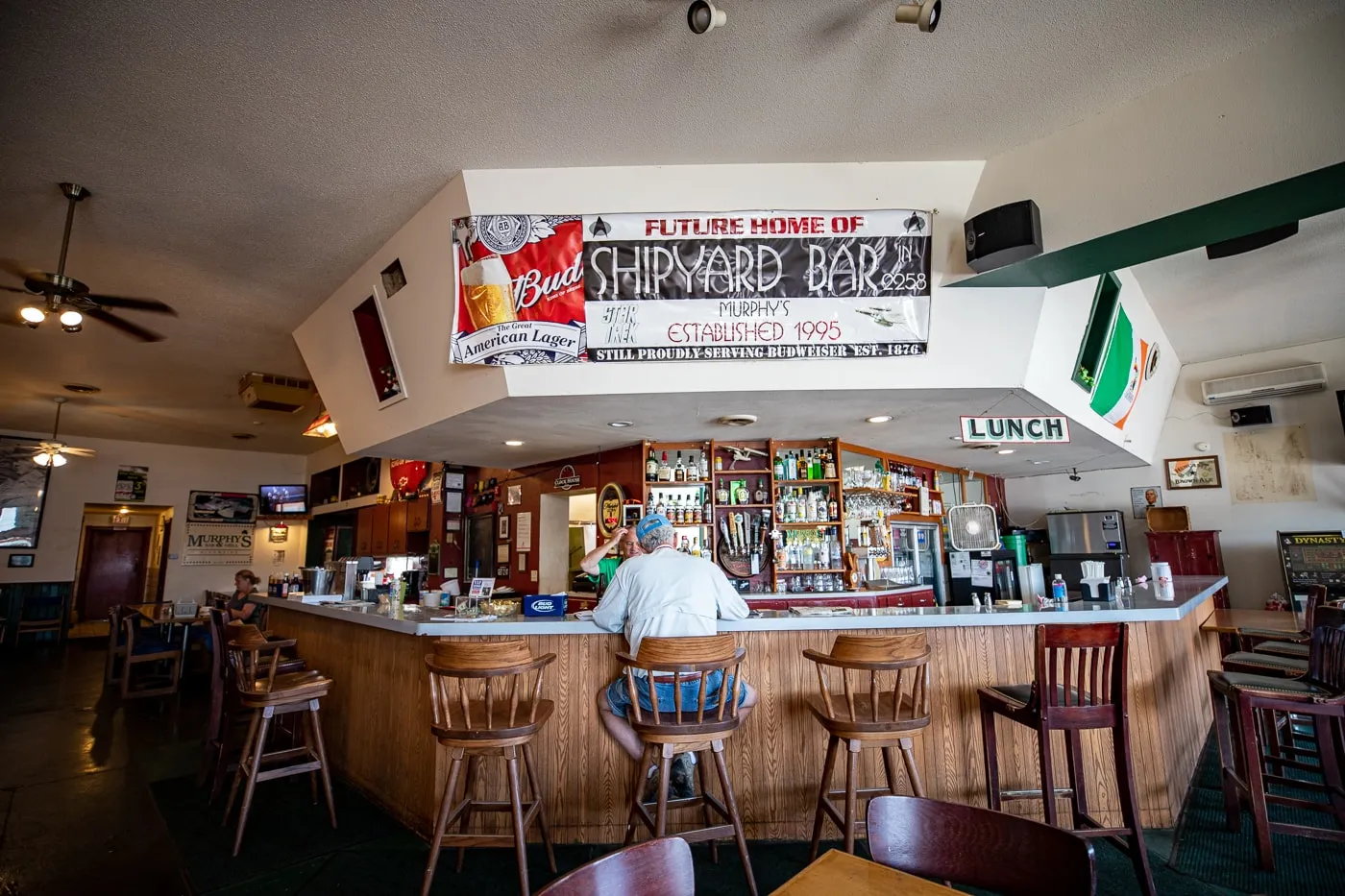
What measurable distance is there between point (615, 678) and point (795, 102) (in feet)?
10.4

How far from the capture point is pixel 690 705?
118 inches

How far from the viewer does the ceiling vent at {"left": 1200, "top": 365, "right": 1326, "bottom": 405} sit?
269 inches

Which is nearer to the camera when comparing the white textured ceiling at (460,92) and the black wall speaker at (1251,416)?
the white textured ceiling at (460,92)

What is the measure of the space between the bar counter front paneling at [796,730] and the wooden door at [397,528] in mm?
6164

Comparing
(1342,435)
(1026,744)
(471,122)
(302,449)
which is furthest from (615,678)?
(302,449)

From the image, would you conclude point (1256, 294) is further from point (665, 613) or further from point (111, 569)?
point (111, 569)

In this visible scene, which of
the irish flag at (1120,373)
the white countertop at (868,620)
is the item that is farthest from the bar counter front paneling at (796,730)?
the irish flag at (1120,373)

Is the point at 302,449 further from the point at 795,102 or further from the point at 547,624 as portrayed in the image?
the point at 795,102

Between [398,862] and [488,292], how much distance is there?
313cm

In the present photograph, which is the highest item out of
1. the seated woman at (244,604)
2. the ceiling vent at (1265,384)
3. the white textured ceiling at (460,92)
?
the white textured ceiling at (460,92)

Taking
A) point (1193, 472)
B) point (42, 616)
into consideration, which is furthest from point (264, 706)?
point (42, 616)

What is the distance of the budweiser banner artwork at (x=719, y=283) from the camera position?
3773 mm

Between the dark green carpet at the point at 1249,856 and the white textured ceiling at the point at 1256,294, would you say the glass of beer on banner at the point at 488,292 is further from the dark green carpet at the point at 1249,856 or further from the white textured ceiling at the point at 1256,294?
the white textured ceiling at the point at 1256,294

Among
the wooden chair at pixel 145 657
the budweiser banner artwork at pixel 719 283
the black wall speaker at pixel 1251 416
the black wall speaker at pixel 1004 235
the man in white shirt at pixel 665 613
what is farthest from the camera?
the black wall speaker at pixel 1251 416
